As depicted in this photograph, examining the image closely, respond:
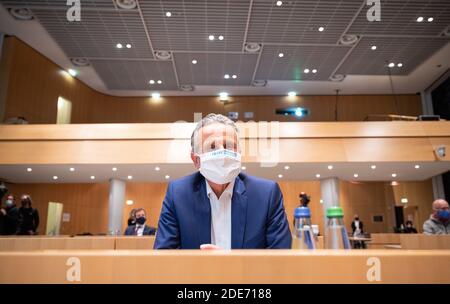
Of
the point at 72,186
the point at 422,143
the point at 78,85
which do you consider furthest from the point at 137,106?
the point at 422,143

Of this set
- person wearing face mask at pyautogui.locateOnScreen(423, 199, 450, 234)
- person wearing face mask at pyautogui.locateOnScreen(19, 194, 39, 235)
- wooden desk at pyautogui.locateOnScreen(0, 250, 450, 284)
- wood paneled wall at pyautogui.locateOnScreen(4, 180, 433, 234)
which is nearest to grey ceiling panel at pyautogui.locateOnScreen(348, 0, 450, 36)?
person wearing face mask at pyautogui.locateOnScreen(423, 199, 450, 234)

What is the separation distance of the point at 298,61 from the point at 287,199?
7.01m

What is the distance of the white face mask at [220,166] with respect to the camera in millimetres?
1816

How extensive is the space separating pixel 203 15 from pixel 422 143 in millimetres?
7824

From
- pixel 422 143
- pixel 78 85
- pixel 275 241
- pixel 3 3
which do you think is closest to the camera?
pixel 275 241

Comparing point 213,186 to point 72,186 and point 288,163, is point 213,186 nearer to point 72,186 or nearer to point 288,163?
point 288,163

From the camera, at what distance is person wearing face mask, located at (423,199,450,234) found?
22.9 ft

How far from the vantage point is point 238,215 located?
5.98ft

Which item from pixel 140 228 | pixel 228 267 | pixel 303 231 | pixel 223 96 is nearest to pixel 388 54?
pixel 223 96

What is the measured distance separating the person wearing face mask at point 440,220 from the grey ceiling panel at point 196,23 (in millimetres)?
6833

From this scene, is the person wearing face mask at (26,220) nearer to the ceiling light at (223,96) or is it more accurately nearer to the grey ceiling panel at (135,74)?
the grey ceiling panel at (135,74)

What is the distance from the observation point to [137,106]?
17344 millimetres

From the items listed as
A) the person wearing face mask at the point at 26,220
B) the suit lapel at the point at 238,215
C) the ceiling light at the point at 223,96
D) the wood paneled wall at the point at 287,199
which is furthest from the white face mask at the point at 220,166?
the ceiling light at the point at 223,96

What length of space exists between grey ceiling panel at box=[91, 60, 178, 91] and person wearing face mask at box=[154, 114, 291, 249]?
12.1 metres
